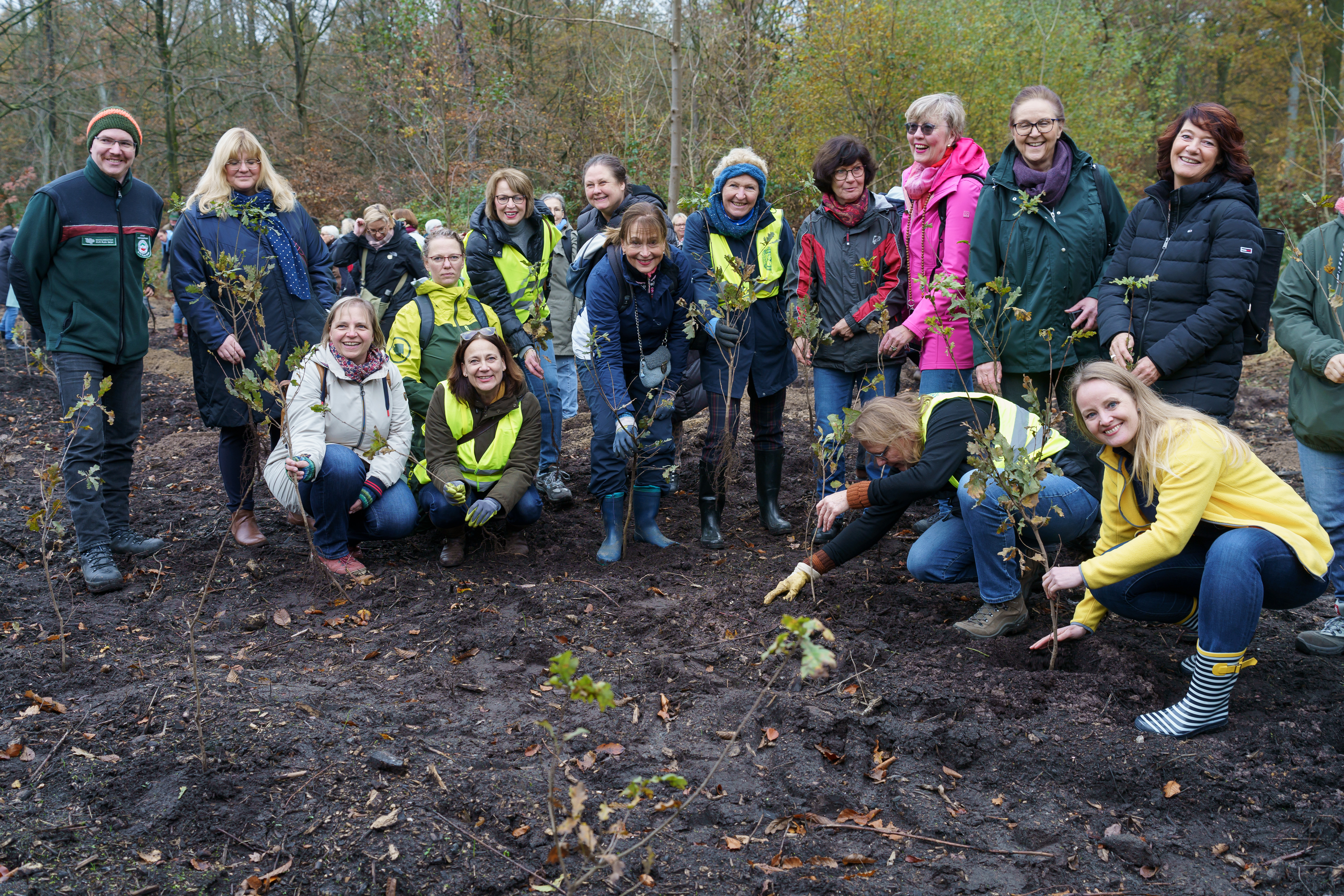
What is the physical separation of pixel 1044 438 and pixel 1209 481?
51 cm

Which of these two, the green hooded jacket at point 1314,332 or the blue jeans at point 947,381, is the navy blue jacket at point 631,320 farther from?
the green hooded jacket at point 1314,332

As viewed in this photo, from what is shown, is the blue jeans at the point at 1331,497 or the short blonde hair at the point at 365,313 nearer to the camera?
the blue jeans at the point at 1331,497

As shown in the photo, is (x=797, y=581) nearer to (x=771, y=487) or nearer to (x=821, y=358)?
(x=771, y=487)

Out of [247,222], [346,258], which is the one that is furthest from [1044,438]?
[346,258]

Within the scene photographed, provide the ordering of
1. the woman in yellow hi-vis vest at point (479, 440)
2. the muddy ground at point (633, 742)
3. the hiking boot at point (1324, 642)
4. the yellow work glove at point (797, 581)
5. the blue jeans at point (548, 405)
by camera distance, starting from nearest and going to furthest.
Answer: the muddy ground at point (633, 742), the hiking boot at point (1324, 642), the yellow work glove at point (797, 581), the woman in yellow hi-vis vest at point (479, 440), the blue jeans at point (548, 405)

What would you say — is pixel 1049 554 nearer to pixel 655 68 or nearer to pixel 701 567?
pixel 701 567

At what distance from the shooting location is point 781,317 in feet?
15.2

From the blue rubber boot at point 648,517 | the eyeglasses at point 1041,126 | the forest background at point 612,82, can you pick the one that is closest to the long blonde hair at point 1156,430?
the eyeglasses at point 1041,126

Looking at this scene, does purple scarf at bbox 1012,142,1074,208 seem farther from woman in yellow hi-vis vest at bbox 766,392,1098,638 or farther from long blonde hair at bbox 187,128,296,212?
long blonde hair at bbox 187,128,296,212

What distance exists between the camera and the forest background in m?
11.2

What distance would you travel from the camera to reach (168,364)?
11.7 meters

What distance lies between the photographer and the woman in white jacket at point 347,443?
13.6ft

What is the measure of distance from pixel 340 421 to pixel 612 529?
1400 mm

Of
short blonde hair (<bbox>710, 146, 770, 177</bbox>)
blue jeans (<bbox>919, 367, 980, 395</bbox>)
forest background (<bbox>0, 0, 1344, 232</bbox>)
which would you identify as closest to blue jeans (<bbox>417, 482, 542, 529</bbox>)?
short blonde hair (<bbox>710, 146, 770, 177</bbox>)
